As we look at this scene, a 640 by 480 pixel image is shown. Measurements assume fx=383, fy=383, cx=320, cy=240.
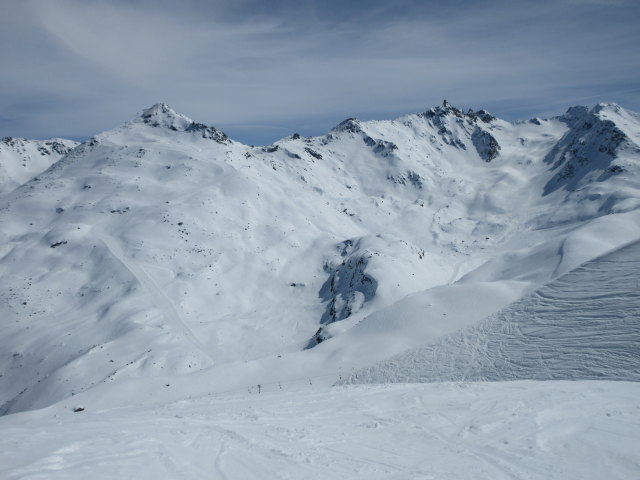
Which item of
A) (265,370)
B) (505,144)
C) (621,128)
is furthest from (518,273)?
(505,144)

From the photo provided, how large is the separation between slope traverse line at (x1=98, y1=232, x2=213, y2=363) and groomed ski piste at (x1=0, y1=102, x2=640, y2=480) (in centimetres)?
35

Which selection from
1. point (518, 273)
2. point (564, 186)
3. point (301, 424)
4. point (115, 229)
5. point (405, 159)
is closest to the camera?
point (301, 424)

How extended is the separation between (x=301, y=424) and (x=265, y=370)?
13679 mm

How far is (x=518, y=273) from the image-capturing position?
126ft

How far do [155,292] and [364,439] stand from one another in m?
43.6

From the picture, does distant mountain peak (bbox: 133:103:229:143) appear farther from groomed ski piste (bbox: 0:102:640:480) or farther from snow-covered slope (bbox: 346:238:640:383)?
snow-covered slope (bbox: 346:238:640:383)

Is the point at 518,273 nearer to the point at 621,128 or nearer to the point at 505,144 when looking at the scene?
the point at 621,128

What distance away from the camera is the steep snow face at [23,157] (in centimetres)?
12962

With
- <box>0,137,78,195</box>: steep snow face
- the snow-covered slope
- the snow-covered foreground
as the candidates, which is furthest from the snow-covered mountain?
<box>0,137,78,195</box>: steep snow face

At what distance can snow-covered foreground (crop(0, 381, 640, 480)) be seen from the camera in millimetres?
8812

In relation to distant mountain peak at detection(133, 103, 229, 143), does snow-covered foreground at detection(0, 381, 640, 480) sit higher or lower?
lower

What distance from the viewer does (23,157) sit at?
14662 cm

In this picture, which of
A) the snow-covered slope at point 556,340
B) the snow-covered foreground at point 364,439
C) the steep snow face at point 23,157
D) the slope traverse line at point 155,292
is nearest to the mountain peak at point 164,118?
the slope traverse line at point 155,292

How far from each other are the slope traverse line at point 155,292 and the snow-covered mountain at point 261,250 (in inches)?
10.7
